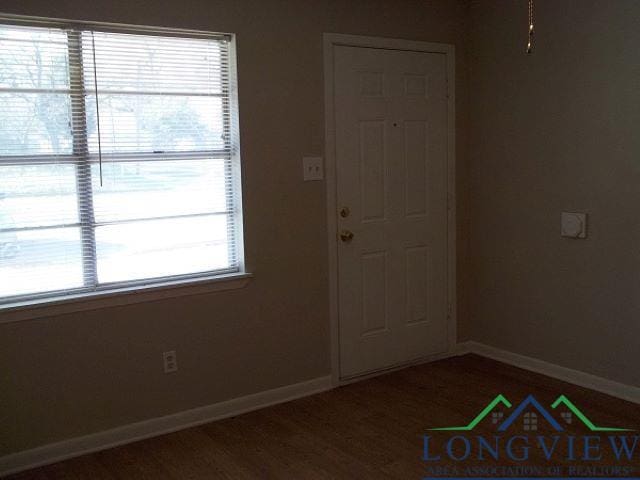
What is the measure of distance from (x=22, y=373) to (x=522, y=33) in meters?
3.27

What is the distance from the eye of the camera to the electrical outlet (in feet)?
11.3

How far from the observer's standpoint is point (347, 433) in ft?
11.1

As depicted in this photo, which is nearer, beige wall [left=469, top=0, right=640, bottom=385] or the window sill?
the window sill

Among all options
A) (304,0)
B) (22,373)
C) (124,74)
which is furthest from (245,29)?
(22,373)

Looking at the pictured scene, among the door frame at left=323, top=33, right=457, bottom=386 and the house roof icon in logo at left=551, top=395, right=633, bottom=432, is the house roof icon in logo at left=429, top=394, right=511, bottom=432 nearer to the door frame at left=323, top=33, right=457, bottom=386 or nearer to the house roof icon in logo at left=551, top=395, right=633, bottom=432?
the house roof icon in logo at left=551, top=395, right=633, bottom=432

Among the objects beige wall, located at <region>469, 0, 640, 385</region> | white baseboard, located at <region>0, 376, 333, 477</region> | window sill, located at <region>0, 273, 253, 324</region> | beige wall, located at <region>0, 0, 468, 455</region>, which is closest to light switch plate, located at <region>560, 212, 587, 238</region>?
beige wall, located at <region>469, 0, 640, 385</region>

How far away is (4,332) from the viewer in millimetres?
3008

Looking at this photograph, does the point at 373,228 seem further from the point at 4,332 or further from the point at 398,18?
the point at 4,332

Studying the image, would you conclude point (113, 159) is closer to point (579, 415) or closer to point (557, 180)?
point (557, 180)

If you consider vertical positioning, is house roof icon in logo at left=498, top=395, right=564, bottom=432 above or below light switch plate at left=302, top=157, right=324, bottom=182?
below

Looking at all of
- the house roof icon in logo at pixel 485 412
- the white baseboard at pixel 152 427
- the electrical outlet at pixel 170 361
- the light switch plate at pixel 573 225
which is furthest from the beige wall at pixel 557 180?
the electrical outlet at pixel 170 361

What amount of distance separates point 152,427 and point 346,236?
1482 millimetres

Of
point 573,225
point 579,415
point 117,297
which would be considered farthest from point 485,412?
point 117,297

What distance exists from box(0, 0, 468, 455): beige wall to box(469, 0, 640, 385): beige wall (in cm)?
62
